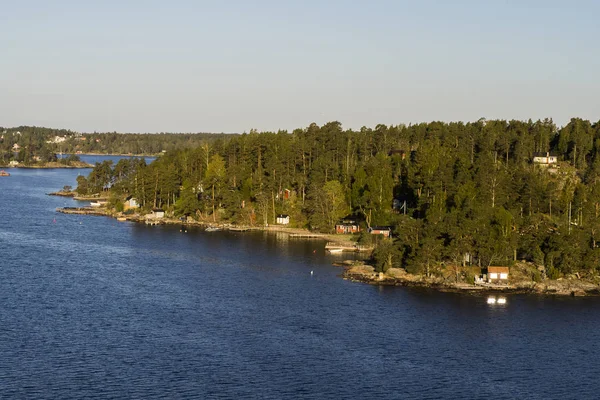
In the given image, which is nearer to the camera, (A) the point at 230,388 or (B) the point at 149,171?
(A) the point at 230,388

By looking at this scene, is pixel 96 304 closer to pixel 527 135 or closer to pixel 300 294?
pixel 300 294

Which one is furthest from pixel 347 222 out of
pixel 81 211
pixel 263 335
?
pixel 263 335

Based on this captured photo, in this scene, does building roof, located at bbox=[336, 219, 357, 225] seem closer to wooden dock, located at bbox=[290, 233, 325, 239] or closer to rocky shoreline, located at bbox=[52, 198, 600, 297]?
wooden dock, located at bbox=[290, 233, 325, 239]

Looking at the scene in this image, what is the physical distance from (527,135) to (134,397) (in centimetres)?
7202

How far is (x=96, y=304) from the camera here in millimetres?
44719

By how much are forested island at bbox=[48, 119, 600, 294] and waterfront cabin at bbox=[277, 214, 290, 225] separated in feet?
1.75

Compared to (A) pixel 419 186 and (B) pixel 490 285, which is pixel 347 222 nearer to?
(A) pixel 419 186

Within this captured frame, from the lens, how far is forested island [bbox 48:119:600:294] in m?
53.6

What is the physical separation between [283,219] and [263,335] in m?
45.0

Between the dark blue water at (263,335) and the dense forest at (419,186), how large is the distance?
5.70m

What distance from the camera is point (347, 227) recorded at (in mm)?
77688

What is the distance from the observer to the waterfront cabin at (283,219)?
83562 millimetres

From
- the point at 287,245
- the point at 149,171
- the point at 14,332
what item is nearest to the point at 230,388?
the point at 14,332

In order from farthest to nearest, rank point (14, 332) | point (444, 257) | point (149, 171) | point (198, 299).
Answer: point (149, 171), point (444, 257), point (198, 299), point (14, 332)
